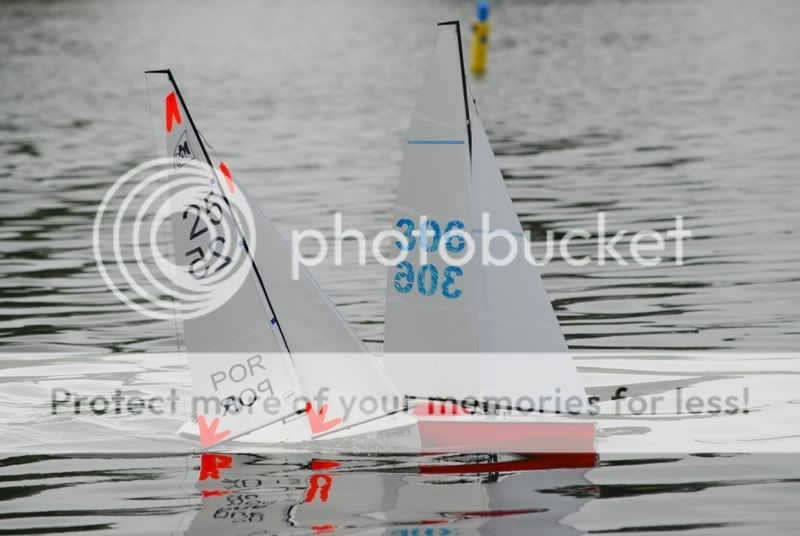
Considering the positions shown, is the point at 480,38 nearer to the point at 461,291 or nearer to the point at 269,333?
the point at 269,333

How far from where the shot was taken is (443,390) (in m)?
14.9

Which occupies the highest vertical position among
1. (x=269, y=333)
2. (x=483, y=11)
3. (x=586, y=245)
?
(x=483, y=11)

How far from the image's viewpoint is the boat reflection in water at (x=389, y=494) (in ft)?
44.5

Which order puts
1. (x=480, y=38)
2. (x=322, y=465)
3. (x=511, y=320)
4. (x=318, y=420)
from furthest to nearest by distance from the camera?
(x=480, y=38), (x=322, y=465), (x=318, y=420), (x=511, y=320)

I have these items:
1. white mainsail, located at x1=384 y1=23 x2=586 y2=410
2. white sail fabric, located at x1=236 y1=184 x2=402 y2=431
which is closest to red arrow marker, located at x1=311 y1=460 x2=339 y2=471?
white sail fabric, located at x1=236 y1=184 x2=402 y2=431

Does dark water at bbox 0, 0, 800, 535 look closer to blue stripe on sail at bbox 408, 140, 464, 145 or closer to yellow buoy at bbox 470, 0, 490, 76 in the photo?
yellow buoy at bbox 470, 0, 490, 76

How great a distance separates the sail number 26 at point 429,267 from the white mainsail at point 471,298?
1.4 inches

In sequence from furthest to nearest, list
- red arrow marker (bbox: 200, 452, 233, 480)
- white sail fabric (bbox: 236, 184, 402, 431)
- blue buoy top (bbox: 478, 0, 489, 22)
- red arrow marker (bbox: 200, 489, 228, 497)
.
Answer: blue buoy top (bbox: 478, 0, 489, 22) < red arrow marker (bbox: 200, 452, 233, 480) < white sail fabric (bbox: 236, 184, 402, 431) < red arrow marker (bbox: 200, 489, 228, 497)

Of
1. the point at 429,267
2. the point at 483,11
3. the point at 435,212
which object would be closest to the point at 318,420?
the point at 429,267

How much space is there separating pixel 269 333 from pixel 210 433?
1406 mm

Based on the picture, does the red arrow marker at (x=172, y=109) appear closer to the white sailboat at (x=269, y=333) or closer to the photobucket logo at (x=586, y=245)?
the white sailboat at (x=269, y=333)

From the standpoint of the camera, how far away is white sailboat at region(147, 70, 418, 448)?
1491 centimetres

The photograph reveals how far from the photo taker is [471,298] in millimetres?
14531

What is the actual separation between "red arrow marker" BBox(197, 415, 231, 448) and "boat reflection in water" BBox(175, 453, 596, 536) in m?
0.32
